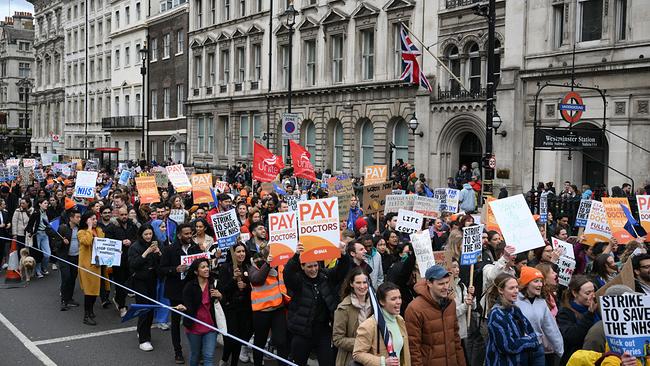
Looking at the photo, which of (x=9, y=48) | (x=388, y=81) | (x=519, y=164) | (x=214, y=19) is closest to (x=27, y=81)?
(x=9, y=48)

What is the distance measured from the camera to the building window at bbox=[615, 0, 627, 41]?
22.7 metres

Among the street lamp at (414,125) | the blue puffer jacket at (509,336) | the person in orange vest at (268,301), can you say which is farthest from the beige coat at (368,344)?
the street lamp at (414,125)

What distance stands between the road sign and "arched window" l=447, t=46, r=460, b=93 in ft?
24.0

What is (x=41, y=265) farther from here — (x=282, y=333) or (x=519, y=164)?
(x=519, y=164)

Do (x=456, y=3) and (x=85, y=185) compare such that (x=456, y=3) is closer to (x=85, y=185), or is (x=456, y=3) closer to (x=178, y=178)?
(x=178, y=178)

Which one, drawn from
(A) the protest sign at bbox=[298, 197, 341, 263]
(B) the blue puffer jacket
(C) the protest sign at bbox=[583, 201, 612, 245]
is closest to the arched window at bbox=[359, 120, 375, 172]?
(C) the protest sign at bbox=[583, 201, 612, 245]

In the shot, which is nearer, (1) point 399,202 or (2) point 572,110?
(1) point 399,202

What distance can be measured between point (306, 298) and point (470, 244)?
2069mm

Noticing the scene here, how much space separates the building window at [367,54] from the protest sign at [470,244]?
85.4 feet

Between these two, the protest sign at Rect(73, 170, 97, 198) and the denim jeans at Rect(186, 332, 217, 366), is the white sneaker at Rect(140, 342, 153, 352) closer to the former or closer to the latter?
the denim jeans at Rect(186, 332, 217, 366)

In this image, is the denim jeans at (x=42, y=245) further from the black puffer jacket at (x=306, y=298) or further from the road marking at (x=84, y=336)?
the black puffer jacket at (x=306, y=298)

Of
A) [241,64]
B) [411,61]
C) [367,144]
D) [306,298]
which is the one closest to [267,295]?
[306,298]

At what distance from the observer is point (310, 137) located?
38594 millimetres

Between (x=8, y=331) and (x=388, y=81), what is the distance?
2339 centimetres
